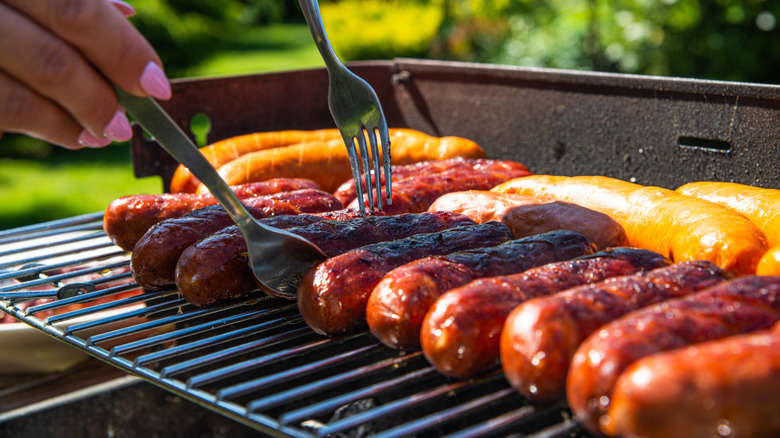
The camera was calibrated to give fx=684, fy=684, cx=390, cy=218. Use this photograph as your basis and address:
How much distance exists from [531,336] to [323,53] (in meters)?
1.95

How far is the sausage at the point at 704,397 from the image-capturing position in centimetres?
159

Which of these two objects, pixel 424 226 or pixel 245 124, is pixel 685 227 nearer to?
pixel 424 226

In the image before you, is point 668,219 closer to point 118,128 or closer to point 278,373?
point 278,373

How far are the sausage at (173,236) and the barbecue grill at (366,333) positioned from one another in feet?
0.37

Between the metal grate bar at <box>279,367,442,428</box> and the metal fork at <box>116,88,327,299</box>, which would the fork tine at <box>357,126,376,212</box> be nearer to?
the metal fork at <box>116,88,327,299</box>

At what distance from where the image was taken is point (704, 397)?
5.22ft

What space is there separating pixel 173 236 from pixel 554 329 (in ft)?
6.20

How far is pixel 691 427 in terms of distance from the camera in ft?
5.24

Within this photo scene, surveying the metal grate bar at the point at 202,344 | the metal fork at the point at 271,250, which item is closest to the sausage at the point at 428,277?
the metal fork at the point at 271,250

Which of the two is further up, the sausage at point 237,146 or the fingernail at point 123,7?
the fingernail at point 123,7

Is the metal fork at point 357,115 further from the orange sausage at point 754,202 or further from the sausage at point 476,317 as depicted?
the orange sausage at point 754,202

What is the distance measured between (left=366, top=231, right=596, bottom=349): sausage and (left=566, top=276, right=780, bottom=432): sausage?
61 cm

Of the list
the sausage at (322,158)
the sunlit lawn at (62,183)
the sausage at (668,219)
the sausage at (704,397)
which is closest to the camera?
the sausage at (704,397)

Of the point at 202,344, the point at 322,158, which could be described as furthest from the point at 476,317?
the point at 322,158
